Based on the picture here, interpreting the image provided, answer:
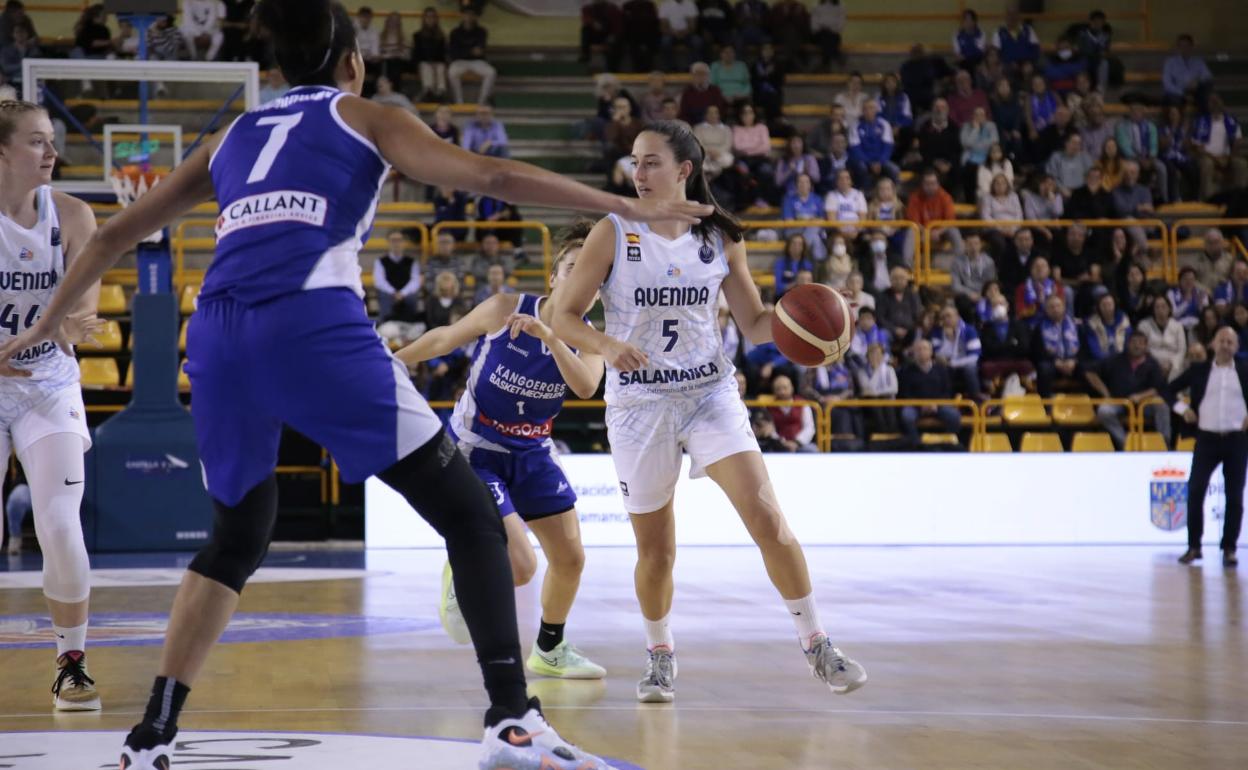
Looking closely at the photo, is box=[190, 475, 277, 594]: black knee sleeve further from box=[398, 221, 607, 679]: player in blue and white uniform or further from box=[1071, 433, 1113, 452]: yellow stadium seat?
box=[1071, 433, 1113, 452]: yellow stadium seat

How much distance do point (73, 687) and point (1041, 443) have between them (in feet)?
41.9

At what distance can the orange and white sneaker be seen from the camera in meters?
5.08

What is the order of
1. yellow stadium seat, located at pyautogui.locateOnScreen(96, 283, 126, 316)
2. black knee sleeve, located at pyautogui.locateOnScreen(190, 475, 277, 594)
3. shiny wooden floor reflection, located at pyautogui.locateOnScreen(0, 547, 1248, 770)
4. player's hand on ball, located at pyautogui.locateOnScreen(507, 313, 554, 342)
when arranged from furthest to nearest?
yellow stadium seat, located at pyautogui.locateOnScreen(96, 283, 126, 316) < player's hand on ball, located at pyautogui.locateOnScreen(507, 313, 554, 342) < shiny wooden floor reflection, located at pyautogui.locateOnScreen(0, 547, 1248, 770) < black knee sleeve, located at pyautogui.locateOnScreen(190, 475, 277, 594)

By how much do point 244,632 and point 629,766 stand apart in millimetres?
3915

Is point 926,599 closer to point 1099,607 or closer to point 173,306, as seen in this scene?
point 1099,607

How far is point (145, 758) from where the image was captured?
340 centimetres

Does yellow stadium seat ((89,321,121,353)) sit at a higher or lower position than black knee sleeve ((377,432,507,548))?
lower

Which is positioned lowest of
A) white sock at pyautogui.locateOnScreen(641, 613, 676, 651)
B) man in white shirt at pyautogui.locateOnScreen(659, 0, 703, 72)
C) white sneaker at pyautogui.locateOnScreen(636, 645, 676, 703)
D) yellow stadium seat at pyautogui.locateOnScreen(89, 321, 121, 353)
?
yellow stadium seat at pyautogui.locateOnScreen(89, 321, 121, 353)

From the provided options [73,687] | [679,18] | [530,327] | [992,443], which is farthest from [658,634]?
[679,18]

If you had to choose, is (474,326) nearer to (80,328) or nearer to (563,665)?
(563,665)

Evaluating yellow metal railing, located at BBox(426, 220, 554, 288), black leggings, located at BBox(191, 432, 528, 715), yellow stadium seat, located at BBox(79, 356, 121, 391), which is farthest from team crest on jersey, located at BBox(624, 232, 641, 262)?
yellow stadium seat, located at BBox(79, 356, 121, 391)

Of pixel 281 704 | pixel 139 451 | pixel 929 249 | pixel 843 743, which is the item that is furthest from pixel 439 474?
pixel 929 249

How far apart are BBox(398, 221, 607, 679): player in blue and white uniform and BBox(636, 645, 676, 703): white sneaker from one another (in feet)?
1.77

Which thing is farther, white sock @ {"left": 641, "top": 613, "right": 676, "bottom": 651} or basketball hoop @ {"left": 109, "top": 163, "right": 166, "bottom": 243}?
basketball hoop @ {"left": 109, "top": 163, "right": 166, "bottom": 243}
